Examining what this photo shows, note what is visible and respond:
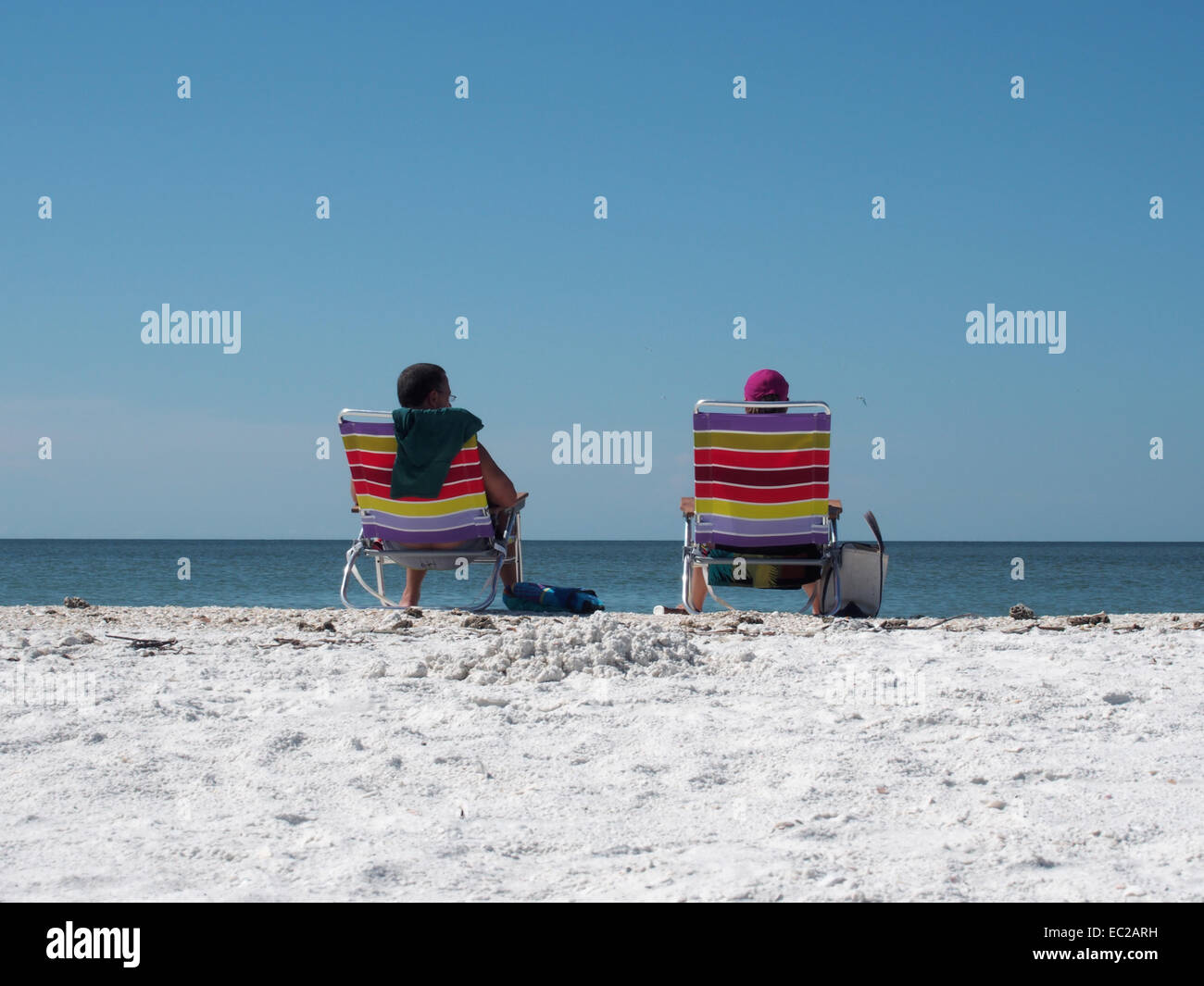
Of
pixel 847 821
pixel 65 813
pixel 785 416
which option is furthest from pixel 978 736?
pixel 785 416

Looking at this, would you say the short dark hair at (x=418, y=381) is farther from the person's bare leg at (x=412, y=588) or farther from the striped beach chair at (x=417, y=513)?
the person's bare leg at (x=412, y=588)

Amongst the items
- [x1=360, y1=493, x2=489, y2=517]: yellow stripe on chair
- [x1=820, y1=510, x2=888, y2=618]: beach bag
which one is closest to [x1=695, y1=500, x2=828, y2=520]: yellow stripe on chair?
[x1=820, y1=510, x2=888, y2=618]: beach bag

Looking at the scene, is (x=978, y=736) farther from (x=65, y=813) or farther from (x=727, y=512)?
(x=727, y=512)

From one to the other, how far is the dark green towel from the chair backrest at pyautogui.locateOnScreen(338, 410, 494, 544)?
0.05 meters

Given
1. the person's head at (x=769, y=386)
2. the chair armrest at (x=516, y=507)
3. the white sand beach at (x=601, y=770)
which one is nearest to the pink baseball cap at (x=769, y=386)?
the person's head at (x=769, y=386)

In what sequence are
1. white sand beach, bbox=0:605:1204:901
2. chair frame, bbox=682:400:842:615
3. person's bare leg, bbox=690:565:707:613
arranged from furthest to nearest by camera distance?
person's bare leg, bbox=690:565:707:613 → chair frame, bbox=682:400:842:615 → white sand beach, bbox=0:605:1204:901

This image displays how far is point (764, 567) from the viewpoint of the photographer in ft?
19.0

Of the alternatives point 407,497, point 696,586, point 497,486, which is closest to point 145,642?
point 407,497

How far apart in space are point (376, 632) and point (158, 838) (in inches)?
100

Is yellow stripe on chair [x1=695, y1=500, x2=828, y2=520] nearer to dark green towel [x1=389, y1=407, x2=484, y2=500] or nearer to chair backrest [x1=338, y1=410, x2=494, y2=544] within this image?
chair backrest [x1=338, y1=410, x2=494, y2=544]

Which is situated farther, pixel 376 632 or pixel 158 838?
pixel 376 632

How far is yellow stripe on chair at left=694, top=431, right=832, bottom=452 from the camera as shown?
5602mm
